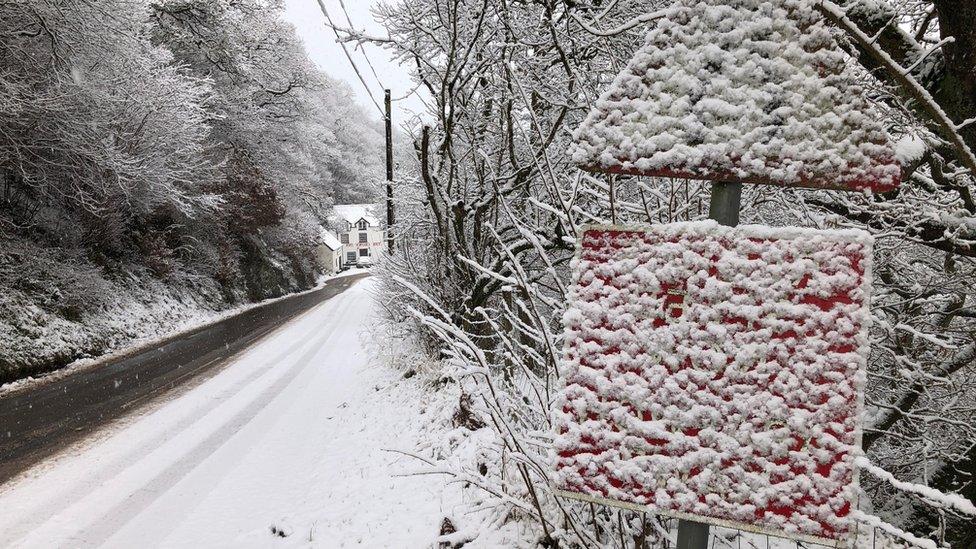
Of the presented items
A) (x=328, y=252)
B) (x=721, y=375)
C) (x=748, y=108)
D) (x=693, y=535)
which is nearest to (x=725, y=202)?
(x=748, y=108)

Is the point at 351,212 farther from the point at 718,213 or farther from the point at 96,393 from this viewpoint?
the point at 718,213

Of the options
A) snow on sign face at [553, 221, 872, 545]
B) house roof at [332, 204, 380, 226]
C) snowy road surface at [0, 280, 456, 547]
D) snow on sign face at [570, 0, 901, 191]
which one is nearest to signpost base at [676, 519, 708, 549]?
snow on sign face at [553, 221, 872, 545]

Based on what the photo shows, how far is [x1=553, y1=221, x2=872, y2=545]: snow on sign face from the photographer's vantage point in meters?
1.28

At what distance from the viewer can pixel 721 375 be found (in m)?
1.34

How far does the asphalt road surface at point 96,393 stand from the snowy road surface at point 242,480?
0.53 meters

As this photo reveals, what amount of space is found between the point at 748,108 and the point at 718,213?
0.32m

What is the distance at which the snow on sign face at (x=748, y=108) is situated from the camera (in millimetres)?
1372

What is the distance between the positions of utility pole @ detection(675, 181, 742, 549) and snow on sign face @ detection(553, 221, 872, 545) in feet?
0.65

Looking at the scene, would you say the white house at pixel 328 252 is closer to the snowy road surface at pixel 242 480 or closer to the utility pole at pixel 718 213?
the snowy road surface at pixel 242 480

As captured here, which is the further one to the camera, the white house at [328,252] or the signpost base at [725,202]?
the white house at [328,252]

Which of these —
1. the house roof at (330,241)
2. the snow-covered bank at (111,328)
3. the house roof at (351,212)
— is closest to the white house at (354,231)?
the house roof at (351,212)

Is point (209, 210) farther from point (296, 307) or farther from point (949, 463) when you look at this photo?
point (949, 463)

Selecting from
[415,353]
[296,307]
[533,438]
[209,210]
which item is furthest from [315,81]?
[533,438]

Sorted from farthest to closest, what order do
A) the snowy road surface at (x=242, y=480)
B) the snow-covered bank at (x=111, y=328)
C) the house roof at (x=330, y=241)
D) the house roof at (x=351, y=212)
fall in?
the house roof at (x=351, y=212)
the house roof at (x=330, y=241)
the snow-covered bank at (x=111, y=328)
the snowy road surface at (x=242, y=480)
